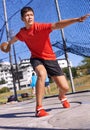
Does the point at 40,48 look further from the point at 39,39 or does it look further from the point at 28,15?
the point at 28,15

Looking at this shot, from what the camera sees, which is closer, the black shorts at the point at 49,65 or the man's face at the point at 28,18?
the man's face at the point at 28,18

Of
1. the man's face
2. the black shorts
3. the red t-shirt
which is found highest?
the man's face

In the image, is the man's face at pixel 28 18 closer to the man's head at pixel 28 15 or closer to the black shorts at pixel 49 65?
the man's head at pixel 28 15

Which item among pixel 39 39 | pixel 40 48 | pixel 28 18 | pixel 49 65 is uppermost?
pixel 28 18

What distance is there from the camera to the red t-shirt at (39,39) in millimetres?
5469

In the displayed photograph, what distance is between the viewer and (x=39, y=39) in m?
5.49

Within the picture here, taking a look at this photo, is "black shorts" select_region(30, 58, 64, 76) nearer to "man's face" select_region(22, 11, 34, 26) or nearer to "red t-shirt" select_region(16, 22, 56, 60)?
"red t-shirt" select_region(16, 22, 56, 60)

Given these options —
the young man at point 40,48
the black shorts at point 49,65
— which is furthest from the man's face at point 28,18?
the black shorts at point 49,65

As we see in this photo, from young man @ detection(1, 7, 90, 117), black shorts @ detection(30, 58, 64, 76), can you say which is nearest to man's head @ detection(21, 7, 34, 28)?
young man @ detection(1, 7, 90, 117)

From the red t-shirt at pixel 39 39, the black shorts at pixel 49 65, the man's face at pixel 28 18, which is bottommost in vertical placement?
the black shorts at pixel 49 65

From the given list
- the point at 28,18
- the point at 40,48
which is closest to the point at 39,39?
the point at 40,48

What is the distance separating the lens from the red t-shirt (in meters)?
5.47

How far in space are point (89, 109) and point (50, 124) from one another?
96 cm

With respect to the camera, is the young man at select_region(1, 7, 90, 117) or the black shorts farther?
the black shorts
